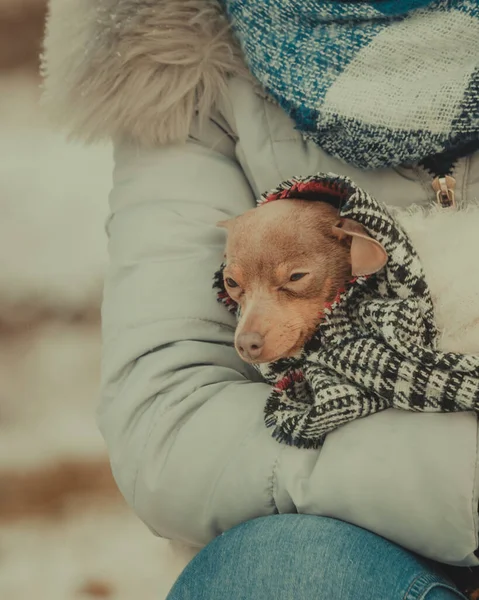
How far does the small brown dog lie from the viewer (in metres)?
0.72

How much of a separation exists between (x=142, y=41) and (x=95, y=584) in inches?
34.5

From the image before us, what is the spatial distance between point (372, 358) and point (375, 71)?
0.36m

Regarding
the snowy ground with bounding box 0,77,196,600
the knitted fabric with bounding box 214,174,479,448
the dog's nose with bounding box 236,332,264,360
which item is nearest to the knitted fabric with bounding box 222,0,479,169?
the knitted fabric with bounding box 214,174,479,448

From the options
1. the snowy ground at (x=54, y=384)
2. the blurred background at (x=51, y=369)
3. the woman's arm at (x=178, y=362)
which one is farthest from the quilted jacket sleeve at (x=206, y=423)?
the blurred background at (x=51, y=369)

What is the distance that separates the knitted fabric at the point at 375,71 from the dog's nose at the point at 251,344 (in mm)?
261

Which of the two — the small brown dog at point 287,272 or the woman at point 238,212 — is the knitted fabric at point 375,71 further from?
the small brown dog at point 287,272

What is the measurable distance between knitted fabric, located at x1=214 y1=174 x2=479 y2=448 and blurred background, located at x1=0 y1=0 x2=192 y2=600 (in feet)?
1.92

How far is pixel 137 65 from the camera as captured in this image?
868 millimetres

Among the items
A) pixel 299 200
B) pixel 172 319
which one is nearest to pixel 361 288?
pixel 299 200

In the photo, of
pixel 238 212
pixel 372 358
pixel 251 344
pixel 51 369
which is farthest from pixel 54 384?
pixel 372 358

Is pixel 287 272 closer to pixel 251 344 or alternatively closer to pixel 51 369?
pixel 251 344

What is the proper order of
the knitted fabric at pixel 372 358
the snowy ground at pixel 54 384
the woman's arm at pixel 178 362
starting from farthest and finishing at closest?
the snowy ground at pixel 54 384 → the woman's arm at pixel 178 362 → the knitted fabric at pixel 372 358

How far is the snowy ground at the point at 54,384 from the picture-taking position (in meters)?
1.22

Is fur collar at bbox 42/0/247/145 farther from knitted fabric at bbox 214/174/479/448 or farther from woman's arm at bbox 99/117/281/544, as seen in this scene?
knitted fabric at bbox 214/174/479/448
